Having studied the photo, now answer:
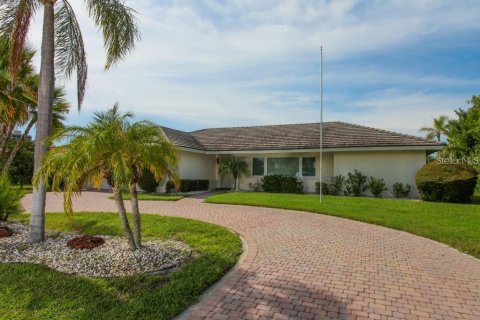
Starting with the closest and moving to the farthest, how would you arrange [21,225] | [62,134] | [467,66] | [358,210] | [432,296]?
[432,296] < [62,134] < [21,225] < [358,210] < [467,66]

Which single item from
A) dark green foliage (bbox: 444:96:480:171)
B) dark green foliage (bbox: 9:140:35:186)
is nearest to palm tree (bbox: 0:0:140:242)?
dark green foliage (bbox: 9:140:35:186)

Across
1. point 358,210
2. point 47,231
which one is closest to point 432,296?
point 358,210

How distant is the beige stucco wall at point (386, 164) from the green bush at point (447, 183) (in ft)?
7.51

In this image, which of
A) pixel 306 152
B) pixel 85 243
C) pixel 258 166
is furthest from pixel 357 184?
pixel 85 243

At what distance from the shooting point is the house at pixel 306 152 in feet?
63.9

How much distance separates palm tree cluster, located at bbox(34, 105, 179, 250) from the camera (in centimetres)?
611

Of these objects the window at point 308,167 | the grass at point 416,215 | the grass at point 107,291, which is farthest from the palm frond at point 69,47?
the window at point 308,167

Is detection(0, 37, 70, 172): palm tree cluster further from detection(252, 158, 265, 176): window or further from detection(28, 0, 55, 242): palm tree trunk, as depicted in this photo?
detection(252, 158, 265, 176): window

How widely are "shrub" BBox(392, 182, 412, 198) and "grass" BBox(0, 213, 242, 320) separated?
14.7m

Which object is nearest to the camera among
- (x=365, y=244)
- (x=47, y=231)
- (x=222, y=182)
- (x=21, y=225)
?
(x=365, y=244)

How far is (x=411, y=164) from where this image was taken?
19344 millimetres

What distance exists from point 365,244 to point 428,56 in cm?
936

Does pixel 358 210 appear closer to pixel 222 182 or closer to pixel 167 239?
pixel 167 239

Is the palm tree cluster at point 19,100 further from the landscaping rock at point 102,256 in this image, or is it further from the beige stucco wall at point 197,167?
the beige stucco wall at point 197,167
